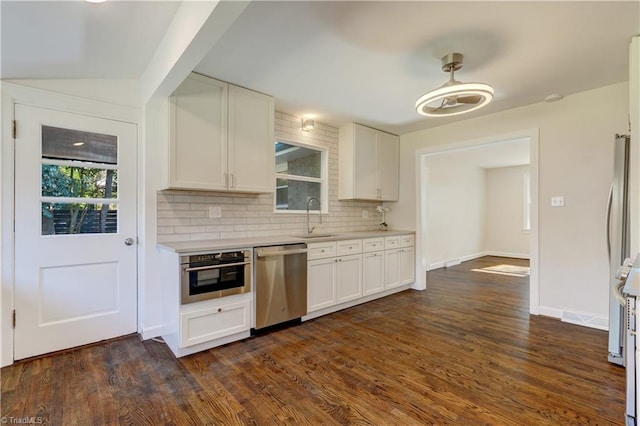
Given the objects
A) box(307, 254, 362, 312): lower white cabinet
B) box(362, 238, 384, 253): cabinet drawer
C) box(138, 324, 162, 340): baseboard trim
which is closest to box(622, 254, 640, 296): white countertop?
box(307, 254, 362, 312): lower white cabinet

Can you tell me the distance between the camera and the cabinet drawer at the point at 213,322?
2.47 m

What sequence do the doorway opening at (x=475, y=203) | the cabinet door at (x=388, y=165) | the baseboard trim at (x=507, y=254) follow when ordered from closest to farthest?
the cabinet door at (x=388, y=165), the doorway opening at (x=475, y=203), the baseboard trim at (x=507, y=254)

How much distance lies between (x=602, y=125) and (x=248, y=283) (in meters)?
3.99

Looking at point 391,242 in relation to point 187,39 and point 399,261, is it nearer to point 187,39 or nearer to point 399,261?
point 399,261


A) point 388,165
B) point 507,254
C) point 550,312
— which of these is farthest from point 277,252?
point 507,254

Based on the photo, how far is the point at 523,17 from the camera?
6.57 ft

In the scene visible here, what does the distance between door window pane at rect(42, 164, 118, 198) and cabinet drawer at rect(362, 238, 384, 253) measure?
283 cm

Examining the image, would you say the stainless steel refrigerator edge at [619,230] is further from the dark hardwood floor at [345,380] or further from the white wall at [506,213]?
the white wall at [506,213]

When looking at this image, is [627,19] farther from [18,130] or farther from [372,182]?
[18,130]

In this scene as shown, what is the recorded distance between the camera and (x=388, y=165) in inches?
191

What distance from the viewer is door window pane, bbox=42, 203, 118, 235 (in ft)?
8.21

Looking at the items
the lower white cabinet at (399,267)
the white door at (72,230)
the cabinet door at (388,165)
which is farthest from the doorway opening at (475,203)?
the white door at (72,230)

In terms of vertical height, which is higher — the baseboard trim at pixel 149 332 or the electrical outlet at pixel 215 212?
the electrical outlet at pixel 215 212

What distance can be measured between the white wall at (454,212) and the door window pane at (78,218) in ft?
17.7
